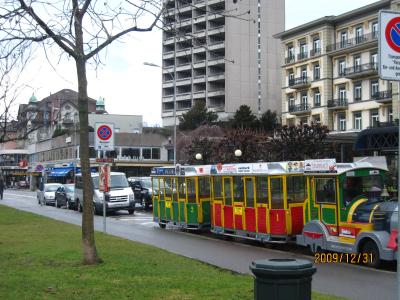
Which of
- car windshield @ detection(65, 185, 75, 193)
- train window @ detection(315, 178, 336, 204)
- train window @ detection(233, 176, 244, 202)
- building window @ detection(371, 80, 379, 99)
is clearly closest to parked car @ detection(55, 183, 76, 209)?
car windshield @ detection(65, 185, 75, 193)

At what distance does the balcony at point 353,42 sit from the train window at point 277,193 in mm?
52715

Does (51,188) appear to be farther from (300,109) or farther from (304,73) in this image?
(304,73)

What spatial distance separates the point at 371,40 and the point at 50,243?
57.0 metres

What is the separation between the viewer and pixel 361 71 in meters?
66.5

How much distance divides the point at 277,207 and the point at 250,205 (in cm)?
122

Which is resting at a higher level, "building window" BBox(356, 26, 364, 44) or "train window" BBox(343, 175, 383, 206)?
"building window" BBox(356, 26, 364, 44)

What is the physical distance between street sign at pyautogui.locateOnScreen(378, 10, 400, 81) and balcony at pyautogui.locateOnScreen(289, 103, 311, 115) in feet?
234

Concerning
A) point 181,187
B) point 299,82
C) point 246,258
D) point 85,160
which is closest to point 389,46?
point 85,160

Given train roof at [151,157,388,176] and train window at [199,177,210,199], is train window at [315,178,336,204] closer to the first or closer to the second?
train roof at [151,157,388,176]

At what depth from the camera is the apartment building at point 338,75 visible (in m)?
65.2

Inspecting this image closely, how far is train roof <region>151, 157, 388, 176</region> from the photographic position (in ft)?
45.9

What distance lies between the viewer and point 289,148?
35250mm

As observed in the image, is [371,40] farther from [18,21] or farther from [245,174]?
[18,21]

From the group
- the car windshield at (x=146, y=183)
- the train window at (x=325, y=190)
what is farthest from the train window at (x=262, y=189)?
the car windshield at (x=146, y=183)
